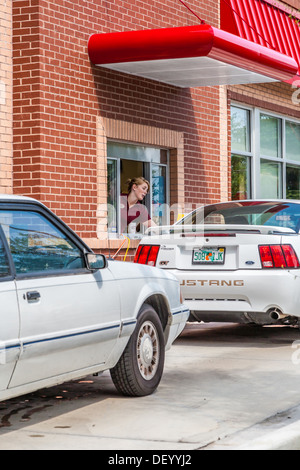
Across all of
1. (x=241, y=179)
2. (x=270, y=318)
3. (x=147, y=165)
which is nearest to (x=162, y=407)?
(x=270, y=318)

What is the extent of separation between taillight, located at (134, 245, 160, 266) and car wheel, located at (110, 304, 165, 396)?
2.81m

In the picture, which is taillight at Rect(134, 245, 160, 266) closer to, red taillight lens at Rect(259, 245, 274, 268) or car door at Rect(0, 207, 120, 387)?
red taillight lens at Rect(259, 245, 274, 268)

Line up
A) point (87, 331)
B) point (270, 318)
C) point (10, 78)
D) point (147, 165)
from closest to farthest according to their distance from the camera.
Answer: point (87, 331) → point (270, 318) → point (10, 78) → point (147, 165)

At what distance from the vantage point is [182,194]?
15.1m

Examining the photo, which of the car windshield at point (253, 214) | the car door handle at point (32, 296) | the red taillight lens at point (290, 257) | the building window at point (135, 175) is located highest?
the building window at point (135, 175)

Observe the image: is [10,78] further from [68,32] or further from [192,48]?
[192,48]

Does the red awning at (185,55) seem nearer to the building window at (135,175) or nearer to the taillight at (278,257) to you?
the building window at (135,175)

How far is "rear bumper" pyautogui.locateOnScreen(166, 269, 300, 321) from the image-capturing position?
940cm

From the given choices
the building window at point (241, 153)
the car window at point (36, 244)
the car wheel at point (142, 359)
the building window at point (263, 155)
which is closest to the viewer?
the car window at point (36, 244)

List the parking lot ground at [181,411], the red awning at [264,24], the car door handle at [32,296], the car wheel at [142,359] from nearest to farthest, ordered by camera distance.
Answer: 1. the parking lot ground at [181,411]
2. the car door handle at [32,296]
3. the car wheel at [142,359]
4. the red awning at [264,24]

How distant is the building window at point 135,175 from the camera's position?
541 inches

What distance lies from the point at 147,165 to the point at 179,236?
4872 mm

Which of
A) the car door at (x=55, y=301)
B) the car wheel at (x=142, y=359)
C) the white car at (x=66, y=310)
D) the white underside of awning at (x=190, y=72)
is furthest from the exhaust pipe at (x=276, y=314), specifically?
the white underside of awning at (x=190, y=72)

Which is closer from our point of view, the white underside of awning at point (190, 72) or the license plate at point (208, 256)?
the license plate at point (208, 256)
